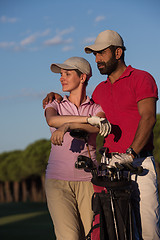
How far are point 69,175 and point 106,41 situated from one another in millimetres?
1575

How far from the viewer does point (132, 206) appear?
4.54 meters

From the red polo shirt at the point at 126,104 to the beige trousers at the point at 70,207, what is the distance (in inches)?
23.9

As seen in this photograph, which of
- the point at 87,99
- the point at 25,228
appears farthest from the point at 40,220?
the point at 87,99

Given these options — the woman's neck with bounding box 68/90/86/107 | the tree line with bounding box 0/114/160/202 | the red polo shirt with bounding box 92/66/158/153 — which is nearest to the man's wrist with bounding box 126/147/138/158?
the red polo shirt with bounding box 92/66/158/153

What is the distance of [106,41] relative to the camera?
512cm

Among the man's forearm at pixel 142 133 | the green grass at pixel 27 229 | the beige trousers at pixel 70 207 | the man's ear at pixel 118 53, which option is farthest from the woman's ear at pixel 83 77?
the green grass at pixel 27 229

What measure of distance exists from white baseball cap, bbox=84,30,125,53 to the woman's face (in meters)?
0.36

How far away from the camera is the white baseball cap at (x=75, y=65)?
534 centimetres

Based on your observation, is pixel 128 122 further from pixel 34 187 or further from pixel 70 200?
pixel 34 187

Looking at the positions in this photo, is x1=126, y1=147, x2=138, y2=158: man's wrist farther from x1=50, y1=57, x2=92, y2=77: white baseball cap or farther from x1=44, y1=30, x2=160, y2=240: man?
x1=50, y1=57, x2=92, y2=77: white baseball cap

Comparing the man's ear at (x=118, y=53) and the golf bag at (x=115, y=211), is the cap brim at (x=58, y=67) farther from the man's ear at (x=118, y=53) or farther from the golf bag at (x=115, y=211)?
the golf bag at (x=115, y=211)

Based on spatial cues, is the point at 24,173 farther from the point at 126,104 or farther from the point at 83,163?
the point at 83,163

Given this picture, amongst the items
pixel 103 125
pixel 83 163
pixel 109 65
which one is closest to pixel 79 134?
pixel 103 125

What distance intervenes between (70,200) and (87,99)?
4.04 feet
